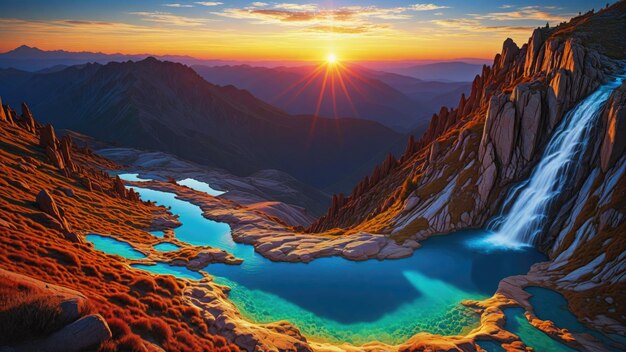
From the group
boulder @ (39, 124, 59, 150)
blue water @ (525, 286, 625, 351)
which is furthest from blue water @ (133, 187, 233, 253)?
blue water @ (525, 286, 625, 351)

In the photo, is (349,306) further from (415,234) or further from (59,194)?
(59,194)

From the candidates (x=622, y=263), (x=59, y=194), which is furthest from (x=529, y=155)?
(x=59, y=194)

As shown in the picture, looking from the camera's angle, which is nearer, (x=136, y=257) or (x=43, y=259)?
(x=43, y=259)

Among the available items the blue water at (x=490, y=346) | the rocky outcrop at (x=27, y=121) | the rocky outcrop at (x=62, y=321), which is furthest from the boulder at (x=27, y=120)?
the blue water at (x=490, y=346)

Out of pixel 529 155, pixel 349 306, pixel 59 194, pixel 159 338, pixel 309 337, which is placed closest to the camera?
pixel 159 338

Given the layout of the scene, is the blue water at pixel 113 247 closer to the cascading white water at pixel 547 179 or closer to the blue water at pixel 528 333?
the blue water at pixel 528 333
